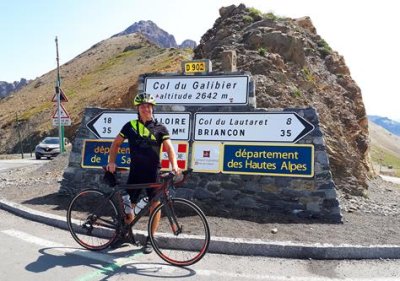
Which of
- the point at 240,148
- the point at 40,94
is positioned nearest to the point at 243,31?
the point at 240,148

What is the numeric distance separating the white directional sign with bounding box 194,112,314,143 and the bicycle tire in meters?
2.77

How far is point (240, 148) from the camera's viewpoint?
772 cm

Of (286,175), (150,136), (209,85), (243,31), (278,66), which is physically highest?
(243,31)

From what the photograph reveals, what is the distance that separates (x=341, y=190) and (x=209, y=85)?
4955 mm

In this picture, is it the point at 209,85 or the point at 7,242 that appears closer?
the point at 7,242

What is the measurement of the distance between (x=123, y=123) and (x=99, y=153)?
2.59 feet

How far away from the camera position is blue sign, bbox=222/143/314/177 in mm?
7277

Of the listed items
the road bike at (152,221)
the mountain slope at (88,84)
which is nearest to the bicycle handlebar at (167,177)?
the road bike at (152,221)

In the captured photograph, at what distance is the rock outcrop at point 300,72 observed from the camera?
12.0m

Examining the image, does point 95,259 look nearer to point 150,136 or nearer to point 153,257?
point 153,257

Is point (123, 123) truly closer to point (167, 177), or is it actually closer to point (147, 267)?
point (167, 177)

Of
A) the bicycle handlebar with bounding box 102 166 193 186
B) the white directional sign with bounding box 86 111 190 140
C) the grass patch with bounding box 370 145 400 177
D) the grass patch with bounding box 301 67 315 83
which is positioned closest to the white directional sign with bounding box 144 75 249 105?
the white directional sign with bounding box 86 111 190 140

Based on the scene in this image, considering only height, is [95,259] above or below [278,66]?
below

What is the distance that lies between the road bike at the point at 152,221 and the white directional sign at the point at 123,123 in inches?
105
